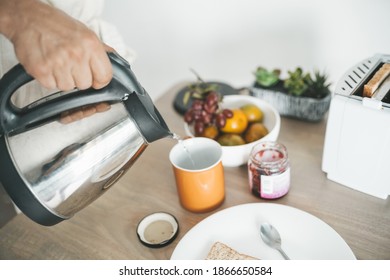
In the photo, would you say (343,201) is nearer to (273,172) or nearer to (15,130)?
(273,172)

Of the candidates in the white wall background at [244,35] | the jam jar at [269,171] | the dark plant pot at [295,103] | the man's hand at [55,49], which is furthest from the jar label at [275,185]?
the white wall background at [244,35]

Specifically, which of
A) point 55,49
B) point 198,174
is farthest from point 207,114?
point 55,49

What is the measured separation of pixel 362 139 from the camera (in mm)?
639

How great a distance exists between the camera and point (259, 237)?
2.10ft

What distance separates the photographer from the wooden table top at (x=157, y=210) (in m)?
0.64

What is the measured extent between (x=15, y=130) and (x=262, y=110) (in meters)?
0.55

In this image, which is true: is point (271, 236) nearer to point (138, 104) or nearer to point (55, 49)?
point (138, 104)

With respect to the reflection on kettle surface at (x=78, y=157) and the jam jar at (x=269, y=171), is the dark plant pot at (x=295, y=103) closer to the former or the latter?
the jam jar at (x=269, y=171)

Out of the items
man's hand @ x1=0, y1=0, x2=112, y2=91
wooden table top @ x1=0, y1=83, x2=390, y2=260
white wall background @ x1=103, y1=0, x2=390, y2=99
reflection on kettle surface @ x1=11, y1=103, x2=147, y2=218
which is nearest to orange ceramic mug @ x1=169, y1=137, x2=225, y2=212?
wooden table top @ x1=0, y1=83, x2=390, y2=260

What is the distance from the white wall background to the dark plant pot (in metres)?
0.28

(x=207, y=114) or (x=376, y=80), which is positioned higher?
(x=376, y=80)

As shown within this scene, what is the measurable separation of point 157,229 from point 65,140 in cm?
25

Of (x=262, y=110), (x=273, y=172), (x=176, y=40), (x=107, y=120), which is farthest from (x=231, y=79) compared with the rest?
(x=107, y=120)
